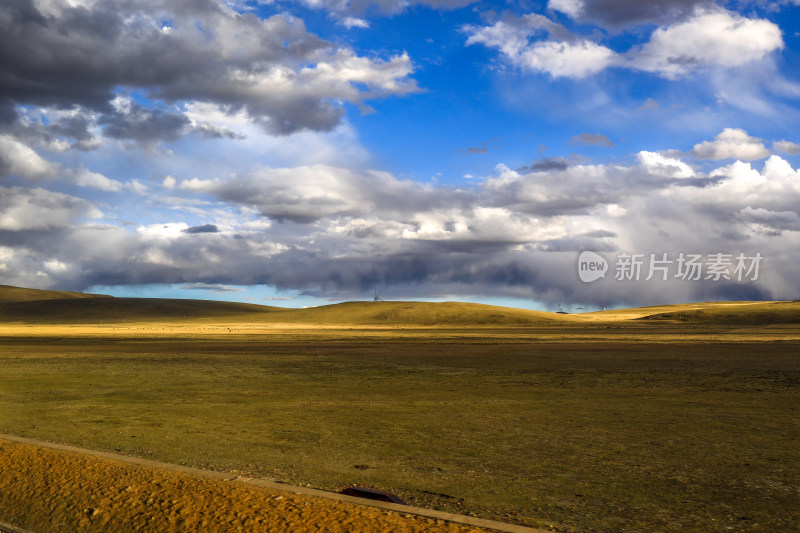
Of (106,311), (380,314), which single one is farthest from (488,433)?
(106,311)

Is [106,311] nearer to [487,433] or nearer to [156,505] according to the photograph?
[487,433]

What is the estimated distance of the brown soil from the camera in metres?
6.27

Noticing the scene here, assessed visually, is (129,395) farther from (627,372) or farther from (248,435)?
(627,372)

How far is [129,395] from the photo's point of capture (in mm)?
18656

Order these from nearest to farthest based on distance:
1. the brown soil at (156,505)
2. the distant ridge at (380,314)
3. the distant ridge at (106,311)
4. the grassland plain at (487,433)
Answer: the brown soil at (156,505), the grassland plain at (487,433), the distant ridge at (380,314), the distant ridge at (106,311)

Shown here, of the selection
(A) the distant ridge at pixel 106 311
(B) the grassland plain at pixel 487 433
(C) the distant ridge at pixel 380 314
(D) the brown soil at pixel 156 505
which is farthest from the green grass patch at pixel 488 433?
(A) the distant ridge at pixel 106 311

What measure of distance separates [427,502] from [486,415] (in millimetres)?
7440

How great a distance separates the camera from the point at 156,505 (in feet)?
22.7

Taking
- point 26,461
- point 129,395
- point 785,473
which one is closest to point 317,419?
point 26,461

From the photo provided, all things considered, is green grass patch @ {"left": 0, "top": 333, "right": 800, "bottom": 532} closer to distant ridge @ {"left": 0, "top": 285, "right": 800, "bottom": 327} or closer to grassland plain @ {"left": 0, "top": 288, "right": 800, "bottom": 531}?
grassland plain @ {"left": 0, "top": 288, "right": 800, "bottom": 531}

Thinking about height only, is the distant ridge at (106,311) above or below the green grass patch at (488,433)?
below

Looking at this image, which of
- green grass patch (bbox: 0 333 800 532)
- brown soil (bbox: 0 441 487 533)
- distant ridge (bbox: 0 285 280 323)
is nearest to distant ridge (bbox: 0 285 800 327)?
distant ridge (bbox: 0 285 280 323)

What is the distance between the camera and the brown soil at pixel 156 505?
6266 mm

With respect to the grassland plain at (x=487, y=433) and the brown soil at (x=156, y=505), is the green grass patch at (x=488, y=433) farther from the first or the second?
the brown soil at (x=156, y=505)
